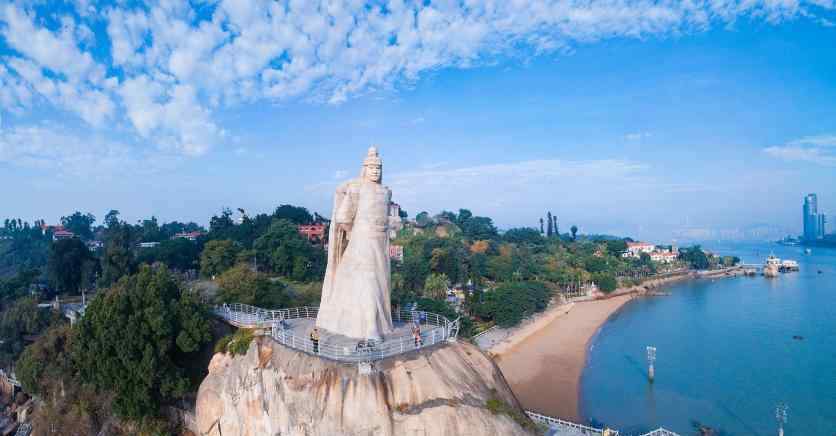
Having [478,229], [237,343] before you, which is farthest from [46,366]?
[478,229]

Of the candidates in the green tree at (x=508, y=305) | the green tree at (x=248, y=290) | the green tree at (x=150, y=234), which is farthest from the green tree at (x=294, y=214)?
the green tree at (x=248, y=290)

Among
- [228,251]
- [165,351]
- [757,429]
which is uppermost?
[228,251]

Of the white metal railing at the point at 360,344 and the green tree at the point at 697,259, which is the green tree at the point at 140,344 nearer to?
the white metal railing at the point at 360,344

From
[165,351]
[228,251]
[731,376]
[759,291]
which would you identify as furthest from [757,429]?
[759,291]

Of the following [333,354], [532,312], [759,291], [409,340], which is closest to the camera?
[333,354]

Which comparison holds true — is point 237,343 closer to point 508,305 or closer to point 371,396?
point 371,396

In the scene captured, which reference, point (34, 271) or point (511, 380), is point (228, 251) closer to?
point (34, 271)

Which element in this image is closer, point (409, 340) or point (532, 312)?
point (409, 340)
